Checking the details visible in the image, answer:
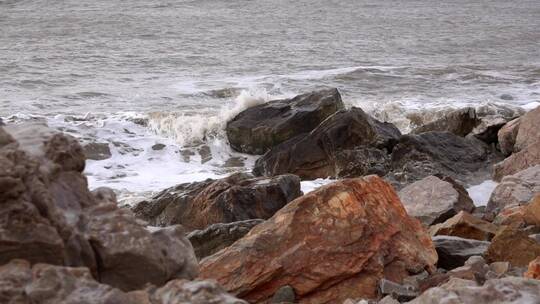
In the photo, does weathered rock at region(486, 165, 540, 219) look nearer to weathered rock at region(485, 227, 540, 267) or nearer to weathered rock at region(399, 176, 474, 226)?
weathered rock at region(399, 176, 474, 226)

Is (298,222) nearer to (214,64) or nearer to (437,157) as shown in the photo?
(437,157)

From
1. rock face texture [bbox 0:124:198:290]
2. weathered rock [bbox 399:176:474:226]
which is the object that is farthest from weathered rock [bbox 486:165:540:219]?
rock face texture [bbox 0:124:198:290]

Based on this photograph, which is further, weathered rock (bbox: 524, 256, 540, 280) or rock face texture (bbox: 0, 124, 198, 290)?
weathered rock (bbox: 524, 256, 540, 280)

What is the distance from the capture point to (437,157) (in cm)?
1033

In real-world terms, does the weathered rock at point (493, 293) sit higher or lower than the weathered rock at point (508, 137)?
higher

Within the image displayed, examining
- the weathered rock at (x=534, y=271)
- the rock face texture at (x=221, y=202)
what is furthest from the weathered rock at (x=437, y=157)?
the weathered rock at (x=534, y=271)

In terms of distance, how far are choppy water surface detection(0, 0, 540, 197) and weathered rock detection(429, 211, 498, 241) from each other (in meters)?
4.66

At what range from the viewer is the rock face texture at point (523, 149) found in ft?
30.0

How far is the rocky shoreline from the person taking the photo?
249cm

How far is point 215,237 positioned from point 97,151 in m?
6.31

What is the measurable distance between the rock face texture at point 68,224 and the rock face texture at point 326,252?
217 centimetres

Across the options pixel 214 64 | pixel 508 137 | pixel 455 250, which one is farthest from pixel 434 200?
pixel 214 64

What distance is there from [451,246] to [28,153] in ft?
12.3

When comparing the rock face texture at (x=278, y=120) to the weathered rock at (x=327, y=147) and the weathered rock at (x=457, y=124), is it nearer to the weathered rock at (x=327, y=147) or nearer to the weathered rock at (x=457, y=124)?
the weathered rock at (x=327, y=147)
